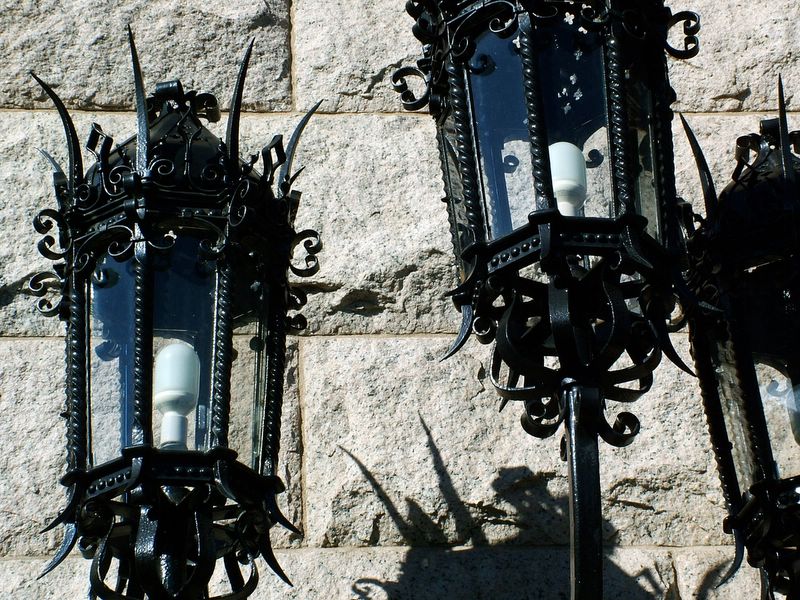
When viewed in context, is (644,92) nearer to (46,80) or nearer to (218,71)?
(218,71)

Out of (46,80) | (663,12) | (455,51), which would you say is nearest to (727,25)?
(663,12)

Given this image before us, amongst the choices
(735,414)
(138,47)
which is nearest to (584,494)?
(735,414)

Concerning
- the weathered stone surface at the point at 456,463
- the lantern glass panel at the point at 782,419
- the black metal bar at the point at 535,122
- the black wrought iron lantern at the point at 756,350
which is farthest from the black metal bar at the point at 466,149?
the weathered stone surface at the point at 456,463

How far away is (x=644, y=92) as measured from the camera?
286 cm

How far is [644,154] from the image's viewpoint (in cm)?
280

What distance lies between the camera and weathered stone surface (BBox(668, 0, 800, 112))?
3883mm

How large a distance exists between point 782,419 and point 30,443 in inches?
59.7

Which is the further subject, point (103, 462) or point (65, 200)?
point (65, 200)

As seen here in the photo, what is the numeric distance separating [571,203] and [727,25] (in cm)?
144

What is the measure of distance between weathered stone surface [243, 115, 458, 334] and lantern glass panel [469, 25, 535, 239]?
2.67 ft

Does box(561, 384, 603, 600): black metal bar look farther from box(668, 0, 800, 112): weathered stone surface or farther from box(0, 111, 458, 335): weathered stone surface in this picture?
box(668, 0, 800, 112): weathered stone surface

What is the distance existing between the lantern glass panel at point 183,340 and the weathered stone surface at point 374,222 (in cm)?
71

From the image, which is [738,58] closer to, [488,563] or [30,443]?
[488,563]

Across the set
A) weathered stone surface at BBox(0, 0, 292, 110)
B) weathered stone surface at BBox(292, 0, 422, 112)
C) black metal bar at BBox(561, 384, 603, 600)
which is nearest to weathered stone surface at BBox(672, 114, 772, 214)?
weathered stone surface at BBox(292, 0, 422, 112)
